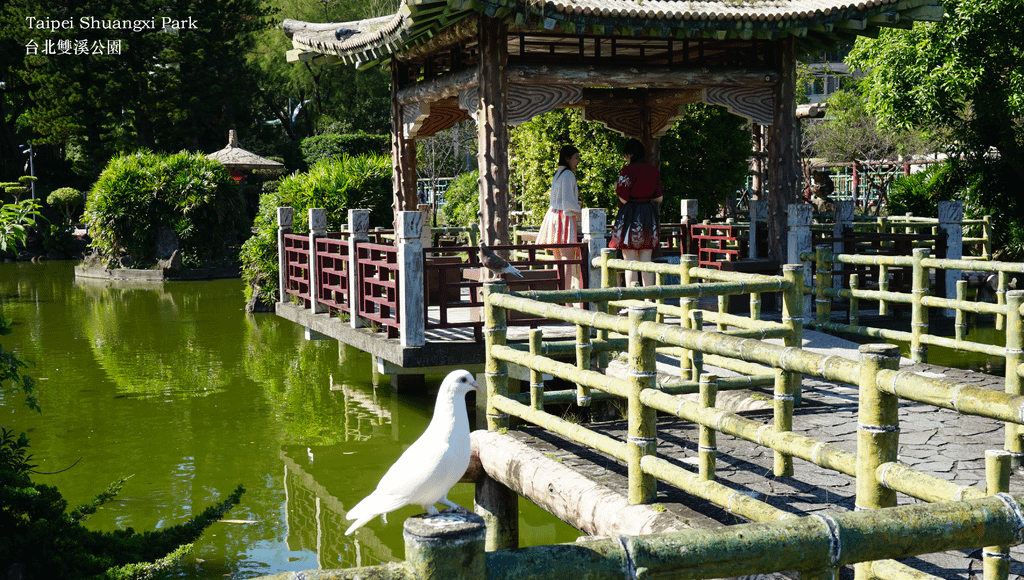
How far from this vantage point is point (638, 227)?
962 cm

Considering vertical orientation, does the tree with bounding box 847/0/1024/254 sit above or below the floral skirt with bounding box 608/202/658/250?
above

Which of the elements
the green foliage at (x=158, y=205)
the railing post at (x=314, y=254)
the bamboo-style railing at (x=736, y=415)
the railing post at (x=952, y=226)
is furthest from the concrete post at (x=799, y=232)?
the green foliage at (x=158, y=205)

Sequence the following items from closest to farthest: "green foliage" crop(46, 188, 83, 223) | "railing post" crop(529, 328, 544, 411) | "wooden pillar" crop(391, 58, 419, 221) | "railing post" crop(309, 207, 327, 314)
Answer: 1. "railing post" crop(529, 328, 544, 411)
2. "railing post" crop(309, 207, 327, 314)
3. "wooden pillar" crop(391, 58, 419, 221)
4. "green foliage" crop(46, 188, 83, 223)

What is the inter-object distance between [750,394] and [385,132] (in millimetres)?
32730

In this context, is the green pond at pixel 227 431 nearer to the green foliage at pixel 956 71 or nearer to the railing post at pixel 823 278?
the railing post at pixel 823 278

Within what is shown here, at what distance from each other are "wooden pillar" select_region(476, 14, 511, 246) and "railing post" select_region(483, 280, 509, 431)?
13.8 feet

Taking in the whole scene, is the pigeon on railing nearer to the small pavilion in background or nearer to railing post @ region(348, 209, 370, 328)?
the small pavilion in background

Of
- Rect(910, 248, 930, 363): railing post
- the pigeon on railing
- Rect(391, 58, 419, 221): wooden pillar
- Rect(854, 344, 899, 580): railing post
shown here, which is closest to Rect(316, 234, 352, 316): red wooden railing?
Rect(391, 58, 419, 221): wooden pillar

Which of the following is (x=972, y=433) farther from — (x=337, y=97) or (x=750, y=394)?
(x=337, y=97)

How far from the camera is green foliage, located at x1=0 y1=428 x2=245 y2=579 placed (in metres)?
4.55

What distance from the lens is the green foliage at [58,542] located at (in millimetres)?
4547

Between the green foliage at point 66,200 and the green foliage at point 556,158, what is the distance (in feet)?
64.8

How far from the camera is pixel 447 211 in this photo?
25.0 meters

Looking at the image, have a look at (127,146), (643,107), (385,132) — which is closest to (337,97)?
(385,132)
